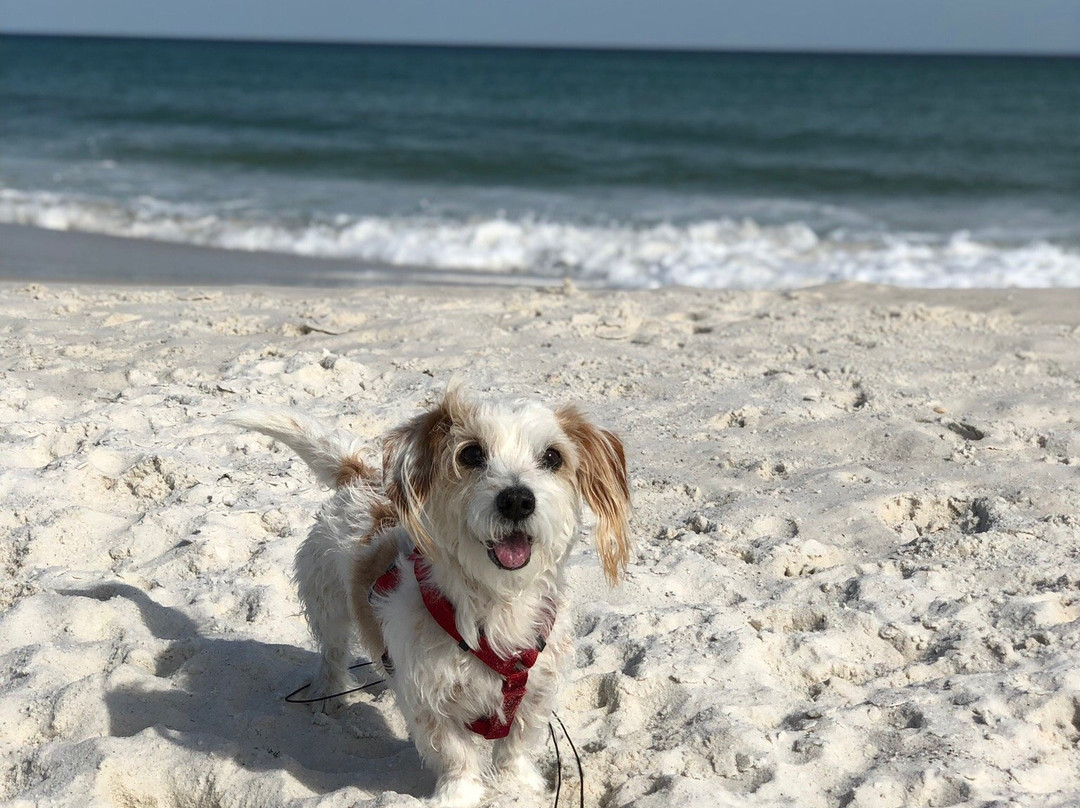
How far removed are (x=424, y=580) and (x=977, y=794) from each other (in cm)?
146

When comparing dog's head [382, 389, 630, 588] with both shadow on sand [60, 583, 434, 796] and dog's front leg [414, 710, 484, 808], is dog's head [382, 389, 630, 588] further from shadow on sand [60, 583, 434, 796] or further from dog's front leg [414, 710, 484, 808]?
shadow on sand [60, 583, 434, 796]

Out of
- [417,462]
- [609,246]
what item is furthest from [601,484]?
[609,246]

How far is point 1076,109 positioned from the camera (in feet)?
105

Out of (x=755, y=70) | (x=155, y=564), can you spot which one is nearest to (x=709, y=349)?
(x=155, y=564)

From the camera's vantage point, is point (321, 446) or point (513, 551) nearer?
point (513, 551)

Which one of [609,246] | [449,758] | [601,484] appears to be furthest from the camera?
[609,246]

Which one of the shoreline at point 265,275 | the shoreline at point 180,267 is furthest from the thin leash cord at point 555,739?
the shoreline at point 180,267

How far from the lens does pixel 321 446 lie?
126 inches

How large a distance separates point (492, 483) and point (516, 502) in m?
0.08

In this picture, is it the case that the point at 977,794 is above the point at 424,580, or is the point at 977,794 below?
below

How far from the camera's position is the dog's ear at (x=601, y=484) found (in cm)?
260

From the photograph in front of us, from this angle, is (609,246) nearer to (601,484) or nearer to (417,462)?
(601,484)

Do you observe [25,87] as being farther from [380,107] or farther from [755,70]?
[755,70]

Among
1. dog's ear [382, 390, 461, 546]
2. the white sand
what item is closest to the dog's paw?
the white sand
